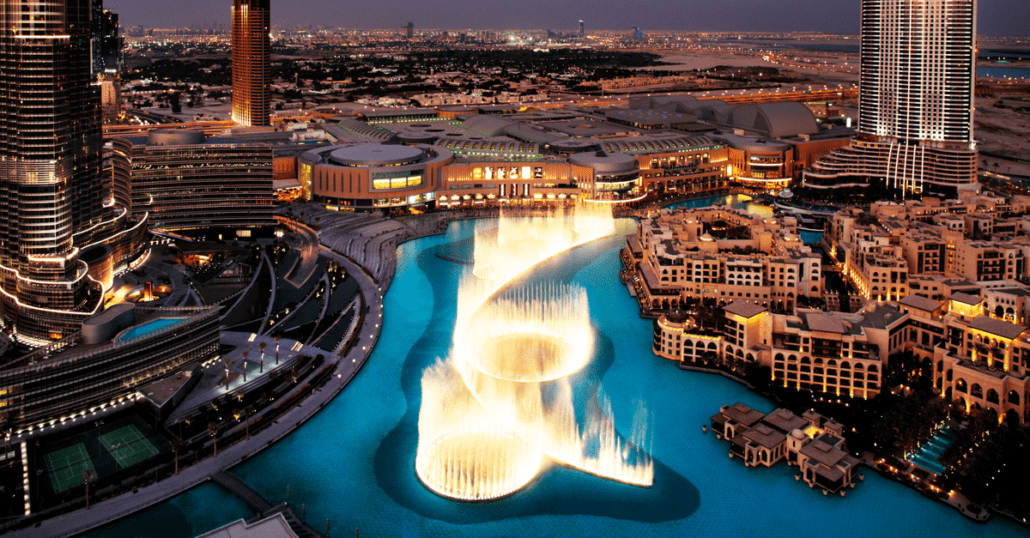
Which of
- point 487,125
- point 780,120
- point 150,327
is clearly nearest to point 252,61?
point 487,125

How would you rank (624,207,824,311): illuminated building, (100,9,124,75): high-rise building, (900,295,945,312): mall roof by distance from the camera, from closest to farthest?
(900,295,945,312): mall roof, (624,207,824,311): illuminated building, (100,9,124,75): high-rise building

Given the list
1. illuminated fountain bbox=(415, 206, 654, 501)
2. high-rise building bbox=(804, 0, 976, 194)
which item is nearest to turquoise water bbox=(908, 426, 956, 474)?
illuminated fountain bbox=(415, 206, 654, 501)

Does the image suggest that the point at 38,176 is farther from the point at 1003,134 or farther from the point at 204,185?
the point at 1003,134

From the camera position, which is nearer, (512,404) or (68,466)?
(68,466)

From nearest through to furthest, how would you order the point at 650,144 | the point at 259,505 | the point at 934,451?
the point at 259,505 → the point at 934,451 → the point at 650,144

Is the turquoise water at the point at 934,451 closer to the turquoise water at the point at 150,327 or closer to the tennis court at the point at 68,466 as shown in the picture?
the tennis court at the point at 68,466

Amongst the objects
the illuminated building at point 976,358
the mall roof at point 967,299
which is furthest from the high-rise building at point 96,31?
the mall roof at point 967,299

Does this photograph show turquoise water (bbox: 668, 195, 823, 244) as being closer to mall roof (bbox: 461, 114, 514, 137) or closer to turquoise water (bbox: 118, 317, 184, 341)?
mall roof (bbox: 461, 114, 514, 137)
